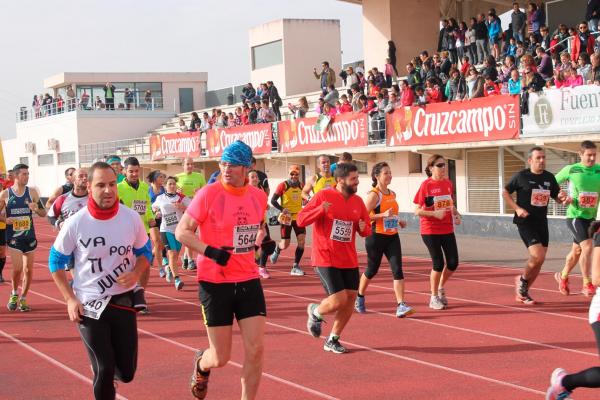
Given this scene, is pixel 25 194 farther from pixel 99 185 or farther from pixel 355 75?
pixel 355 75

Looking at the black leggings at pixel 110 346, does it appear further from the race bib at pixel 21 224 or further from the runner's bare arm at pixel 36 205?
the race bib at pixel 21 224

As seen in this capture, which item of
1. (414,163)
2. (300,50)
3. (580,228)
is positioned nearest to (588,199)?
(580,228)

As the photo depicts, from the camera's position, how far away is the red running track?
755 cm

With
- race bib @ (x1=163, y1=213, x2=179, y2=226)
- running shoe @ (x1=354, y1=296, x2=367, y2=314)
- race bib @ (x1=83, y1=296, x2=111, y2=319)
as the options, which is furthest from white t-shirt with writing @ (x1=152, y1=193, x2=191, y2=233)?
race bib @ (x1=83, y1=296, x2=111, y2=319)

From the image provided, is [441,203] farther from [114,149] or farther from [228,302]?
[114,149]

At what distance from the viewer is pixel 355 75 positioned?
1121 inches

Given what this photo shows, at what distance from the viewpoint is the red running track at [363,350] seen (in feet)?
24.8

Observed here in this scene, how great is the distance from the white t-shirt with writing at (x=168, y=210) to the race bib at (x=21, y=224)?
8.40ft

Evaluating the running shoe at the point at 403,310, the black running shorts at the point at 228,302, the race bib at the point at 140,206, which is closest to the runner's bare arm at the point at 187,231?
the black running shorts at the point at 228,302

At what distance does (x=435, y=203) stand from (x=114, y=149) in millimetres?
37707

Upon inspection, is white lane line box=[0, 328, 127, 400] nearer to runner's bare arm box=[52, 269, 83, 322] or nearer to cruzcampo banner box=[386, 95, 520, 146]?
runner's bare arm box=[52, 269, 83, 322]

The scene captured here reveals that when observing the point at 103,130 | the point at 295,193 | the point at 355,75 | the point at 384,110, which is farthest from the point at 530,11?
the point at 103,130

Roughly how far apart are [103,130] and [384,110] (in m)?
28.6

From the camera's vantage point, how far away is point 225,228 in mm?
6359
